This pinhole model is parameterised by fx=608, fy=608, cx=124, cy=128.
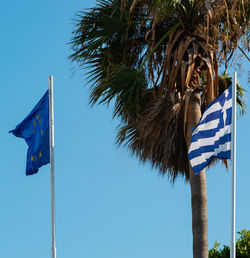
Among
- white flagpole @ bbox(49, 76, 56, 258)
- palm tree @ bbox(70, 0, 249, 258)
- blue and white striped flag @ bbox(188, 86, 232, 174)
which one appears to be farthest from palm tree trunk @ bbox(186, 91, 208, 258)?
white flagpole @ bbox(49, 76, 56, 258)

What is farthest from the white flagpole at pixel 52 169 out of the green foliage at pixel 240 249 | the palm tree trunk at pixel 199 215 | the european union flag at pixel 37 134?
the green foliage at pixel 240 249

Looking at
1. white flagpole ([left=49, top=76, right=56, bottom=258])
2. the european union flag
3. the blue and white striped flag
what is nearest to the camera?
the blue and white striped flag

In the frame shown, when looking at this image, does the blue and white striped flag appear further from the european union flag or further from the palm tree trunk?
the european union flag

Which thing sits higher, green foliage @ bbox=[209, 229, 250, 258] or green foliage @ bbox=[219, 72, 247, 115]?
green foliage @ bbox=[219, 72, 247, 115]

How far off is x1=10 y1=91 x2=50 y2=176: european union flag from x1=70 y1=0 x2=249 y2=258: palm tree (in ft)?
9.37

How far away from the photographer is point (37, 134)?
43.4 feet

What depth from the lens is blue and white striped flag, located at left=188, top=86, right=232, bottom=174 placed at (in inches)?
447

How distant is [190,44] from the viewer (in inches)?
603

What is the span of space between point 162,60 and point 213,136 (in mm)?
5156

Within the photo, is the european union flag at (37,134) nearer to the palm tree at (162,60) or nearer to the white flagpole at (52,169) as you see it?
the white flagpole at (52,169)

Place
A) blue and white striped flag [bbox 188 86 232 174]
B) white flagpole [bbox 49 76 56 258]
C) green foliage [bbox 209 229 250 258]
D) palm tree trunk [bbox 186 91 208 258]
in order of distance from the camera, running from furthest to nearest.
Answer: green foliage [bbox 209 229 250 258]
palm tree trunk [bbox 186 91 208 258]
white flagpole [bbox 49 76 56 258]
blue and white striped flag [bbox 188 86 232 174]

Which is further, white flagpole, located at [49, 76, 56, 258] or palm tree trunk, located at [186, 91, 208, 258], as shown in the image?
palm tree trunk, located at [186, 91, 208, 258]

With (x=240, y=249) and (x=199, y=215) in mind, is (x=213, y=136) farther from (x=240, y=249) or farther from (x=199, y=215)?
(x=240, y=249)

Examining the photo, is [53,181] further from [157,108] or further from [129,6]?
[129,6]
